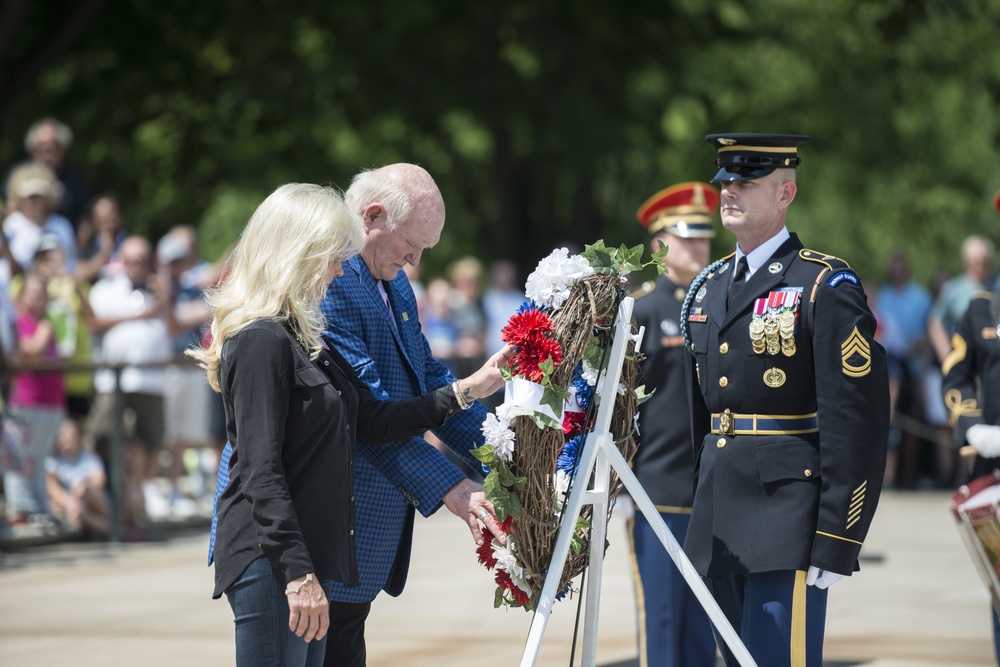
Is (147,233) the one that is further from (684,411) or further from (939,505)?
(684,411)

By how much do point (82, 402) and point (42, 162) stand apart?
6.72 ft

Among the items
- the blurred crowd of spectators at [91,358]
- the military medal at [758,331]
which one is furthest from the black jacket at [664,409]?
the blurred crowd of spectators at [91,358]

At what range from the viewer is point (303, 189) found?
409 cm

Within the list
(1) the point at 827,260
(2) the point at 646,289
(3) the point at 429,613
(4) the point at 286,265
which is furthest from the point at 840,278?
(3) the point at 429,613

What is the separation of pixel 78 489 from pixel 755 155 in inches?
298

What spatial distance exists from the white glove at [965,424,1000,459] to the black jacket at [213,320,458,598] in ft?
10.7

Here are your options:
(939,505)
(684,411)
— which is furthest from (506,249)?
(684,411)

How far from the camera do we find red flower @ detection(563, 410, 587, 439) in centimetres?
434

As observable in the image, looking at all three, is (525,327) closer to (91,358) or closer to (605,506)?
(605,506)

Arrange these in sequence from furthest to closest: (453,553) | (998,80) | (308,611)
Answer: (998,80) < (453,553) < (308,611)

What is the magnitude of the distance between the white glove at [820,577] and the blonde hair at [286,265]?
1.62m

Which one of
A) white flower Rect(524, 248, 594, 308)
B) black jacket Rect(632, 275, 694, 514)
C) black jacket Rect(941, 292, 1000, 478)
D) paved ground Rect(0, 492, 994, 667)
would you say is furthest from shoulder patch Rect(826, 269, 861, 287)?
paved ground Rect(0, 492, 994, 667)

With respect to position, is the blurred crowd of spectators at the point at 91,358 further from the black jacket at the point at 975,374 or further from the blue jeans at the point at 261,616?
the blue jeans at the point at 261,616

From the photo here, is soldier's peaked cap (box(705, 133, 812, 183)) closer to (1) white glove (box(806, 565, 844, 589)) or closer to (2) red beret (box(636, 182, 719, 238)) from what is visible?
(1) white glove (box(806, 565, 844, 589))
